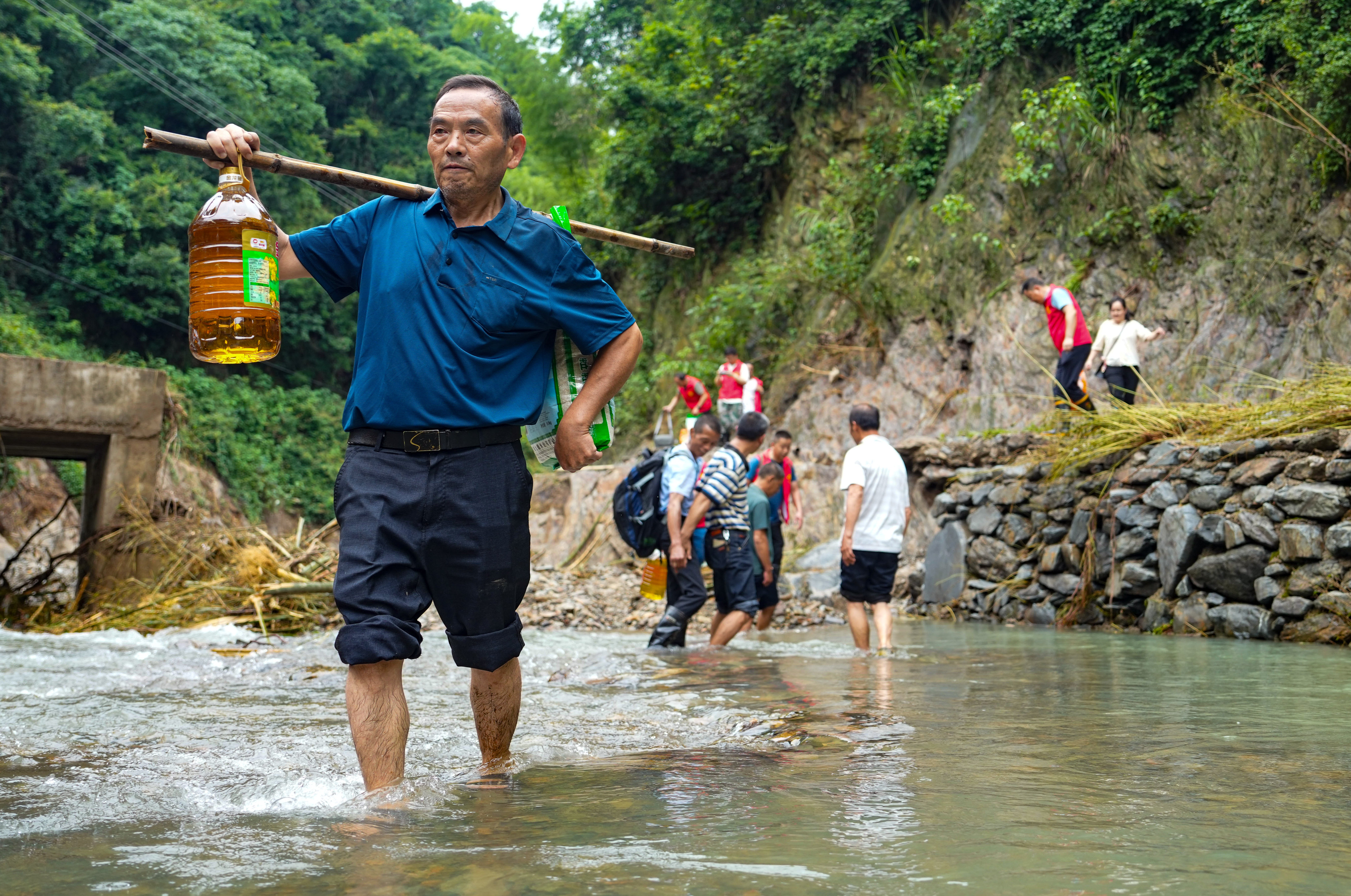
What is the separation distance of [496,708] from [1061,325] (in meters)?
10.5

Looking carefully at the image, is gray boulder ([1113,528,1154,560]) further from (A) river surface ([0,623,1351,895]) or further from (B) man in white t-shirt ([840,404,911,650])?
Answer: (A) river surface ([0,623,1351,895])

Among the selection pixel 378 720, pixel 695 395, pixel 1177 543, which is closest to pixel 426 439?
pixel 378 720

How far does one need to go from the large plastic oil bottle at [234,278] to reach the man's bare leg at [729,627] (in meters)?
5.24

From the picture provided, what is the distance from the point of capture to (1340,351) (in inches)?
491

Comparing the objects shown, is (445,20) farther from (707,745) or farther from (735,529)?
(707,745)

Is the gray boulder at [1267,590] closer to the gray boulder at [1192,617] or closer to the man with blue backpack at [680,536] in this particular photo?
the gray boulder at [1192,617]

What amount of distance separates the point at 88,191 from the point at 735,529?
26.3 m

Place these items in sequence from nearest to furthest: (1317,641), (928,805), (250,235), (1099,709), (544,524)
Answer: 1. (928,805)
2. (250,235)
3. (1099,709)
4. (1317,641)
5. (544,524)

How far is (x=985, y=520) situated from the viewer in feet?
Result: 40.0

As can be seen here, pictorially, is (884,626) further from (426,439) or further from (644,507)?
(426,439)

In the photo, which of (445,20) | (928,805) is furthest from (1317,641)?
(445,20)

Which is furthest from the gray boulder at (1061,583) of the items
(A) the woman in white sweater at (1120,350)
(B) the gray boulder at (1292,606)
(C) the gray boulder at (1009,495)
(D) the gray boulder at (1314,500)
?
(D) the gray boulder at (1314,500)

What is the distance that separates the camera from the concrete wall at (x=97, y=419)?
9828mm

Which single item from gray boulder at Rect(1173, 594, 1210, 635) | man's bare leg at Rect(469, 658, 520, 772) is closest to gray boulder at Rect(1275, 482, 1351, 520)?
gray boulder at Rect(1173, 594, 1210, 635)
